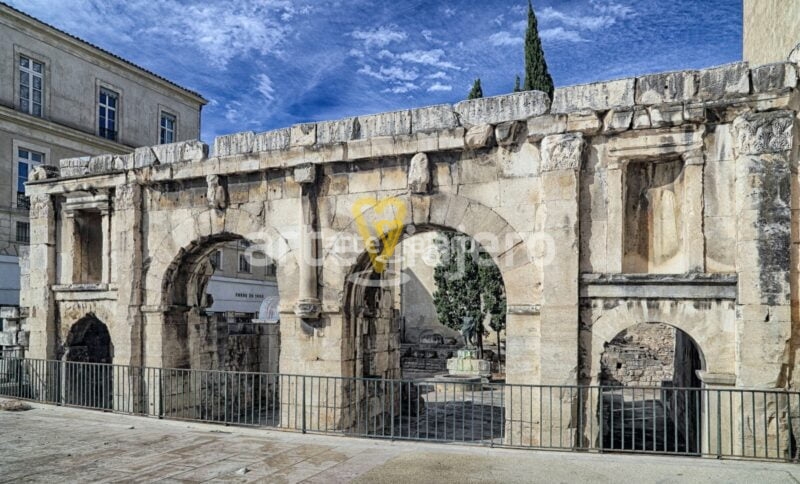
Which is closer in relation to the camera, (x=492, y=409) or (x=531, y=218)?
(x=492, y=409)

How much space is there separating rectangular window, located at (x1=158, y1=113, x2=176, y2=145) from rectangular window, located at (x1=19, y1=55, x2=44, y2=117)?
498 cm

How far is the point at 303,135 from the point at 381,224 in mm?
2051

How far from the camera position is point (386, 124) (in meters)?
9.38

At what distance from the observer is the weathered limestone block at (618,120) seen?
25.7ft

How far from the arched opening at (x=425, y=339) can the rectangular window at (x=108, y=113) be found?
12.1 metres

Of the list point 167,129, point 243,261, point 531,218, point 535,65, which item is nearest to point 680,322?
point 531,218

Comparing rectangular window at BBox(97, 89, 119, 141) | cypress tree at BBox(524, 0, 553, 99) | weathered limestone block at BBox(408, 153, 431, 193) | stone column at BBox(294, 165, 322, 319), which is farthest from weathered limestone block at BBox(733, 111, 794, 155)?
rectangular window at BBox(97, 89, 119, 141)

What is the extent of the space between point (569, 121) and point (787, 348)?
3.81 metres

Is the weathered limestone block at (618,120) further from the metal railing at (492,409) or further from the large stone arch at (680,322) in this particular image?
the metal railing at (492,409)

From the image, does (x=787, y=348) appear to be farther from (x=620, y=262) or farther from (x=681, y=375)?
(x=681, y=375)

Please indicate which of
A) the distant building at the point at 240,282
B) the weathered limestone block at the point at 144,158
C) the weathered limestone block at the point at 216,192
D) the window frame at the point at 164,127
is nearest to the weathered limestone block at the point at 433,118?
the weathered limestone block at the point at 216,192

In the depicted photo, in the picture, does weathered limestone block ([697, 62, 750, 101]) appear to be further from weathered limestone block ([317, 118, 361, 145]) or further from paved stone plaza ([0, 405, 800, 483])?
weathered limestone block ([317, 118, 361, 145])

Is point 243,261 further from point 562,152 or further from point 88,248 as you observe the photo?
point 562,152

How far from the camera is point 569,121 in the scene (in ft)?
26.6
